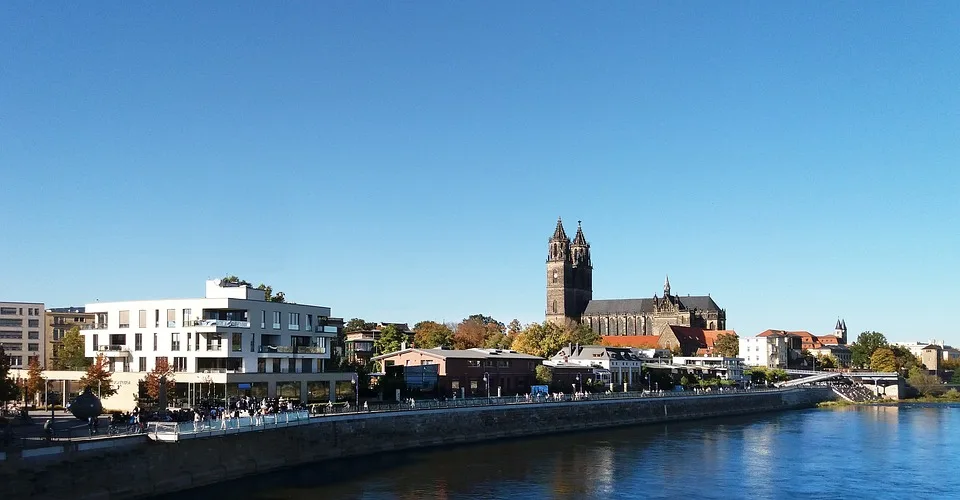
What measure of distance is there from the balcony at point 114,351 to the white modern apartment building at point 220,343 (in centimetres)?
9

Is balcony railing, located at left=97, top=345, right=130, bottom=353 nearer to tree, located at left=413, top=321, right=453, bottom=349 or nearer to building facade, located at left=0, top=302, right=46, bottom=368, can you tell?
building facade, located at left=0, top=302, right=46, bottom=368

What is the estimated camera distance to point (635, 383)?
470 ft

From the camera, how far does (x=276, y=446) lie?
5972 cm

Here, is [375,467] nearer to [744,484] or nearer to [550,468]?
[550,468]

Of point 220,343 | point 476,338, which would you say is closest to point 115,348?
point 220,343

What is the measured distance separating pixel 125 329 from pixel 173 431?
34.0 meters

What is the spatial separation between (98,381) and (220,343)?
9761 millimetres

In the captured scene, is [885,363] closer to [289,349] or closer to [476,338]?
[476,338]

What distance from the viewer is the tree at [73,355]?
86.7m

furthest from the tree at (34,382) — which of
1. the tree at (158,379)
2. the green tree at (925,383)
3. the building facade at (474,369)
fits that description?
the green tree at (925,383)

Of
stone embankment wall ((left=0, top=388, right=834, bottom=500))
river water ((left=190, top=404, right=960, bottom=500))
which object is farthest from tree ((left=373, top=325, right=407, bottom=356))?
river water ((left=190, top=404, right=960, bottom=500))

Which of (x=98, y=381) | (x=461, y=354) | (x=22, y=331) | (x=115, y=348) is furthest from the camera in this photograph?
(x=22, y=331)

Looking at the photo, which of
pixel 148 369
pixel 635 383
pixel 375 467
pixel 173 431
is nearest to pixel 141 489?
pixel 173 431

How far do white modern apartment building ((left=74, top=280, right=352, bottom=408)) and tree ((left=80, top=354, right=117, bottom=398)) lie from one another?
193cm
